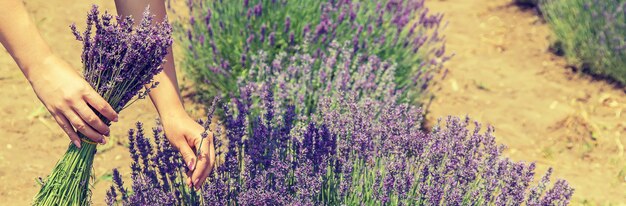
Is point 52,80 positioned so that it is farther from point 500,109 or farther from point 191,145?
point 500,109

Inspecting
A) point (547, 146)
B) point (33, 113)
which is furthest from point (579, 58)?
point (33, 113)

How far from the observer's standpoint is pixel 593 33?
4801 mm

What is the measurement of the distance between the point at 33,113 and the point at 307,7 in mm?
1626

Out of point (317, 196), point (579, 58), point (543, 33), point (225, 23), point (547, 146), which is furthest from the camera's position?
point (543, 33)

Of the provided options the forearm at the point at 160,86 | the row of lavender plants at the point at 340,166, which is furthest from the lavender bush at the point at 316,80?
the forearm at the point at 160,86

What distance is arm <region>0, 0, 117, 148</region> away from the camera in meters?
1.78

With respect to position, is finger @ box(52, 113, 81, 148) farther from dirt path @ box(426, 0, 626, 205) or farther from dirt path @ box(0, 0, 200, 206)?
dirt path @ box(426, 0, 626, 205)

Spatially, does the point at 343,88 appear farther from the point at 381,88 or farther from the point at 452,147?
the point at 452,147

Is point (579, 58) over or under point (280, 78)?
under

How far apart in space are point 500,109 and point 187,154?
281 centimetres

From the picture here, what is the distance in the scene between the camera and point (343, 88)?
10.7 feet

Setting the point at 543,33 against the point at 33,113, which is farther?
the point at 543,33

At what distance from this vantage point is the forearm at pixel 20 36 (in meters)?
1.81

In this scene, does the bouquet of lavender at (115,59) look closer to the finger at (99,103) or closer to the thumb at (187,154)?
the finger at (99,103)
